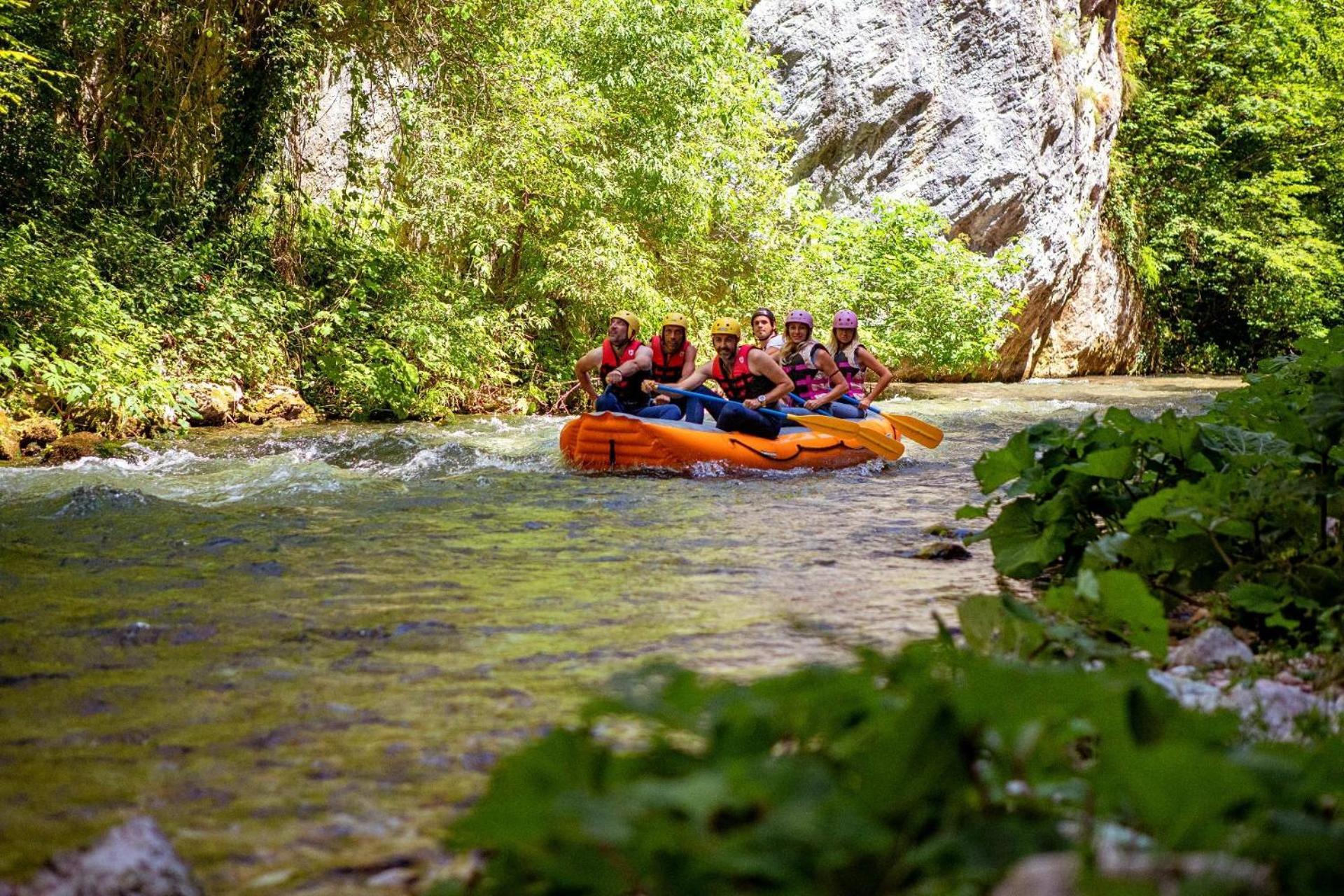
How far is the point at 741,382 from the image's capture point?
1017 cm

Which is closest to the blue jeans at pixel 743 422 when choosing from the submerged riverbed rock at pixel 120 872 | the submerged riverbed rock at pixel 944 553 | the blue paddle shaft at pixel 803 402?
the blue paddle shaft at pixel 803 402

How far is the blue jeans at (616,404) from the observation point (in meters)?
9.60

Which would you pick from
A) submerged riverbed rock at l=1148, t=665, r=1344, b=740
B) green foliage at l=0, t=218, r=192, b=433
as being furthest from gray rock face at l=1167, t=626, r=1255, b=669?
green foliage at l=0, t=218, r=192, b=433

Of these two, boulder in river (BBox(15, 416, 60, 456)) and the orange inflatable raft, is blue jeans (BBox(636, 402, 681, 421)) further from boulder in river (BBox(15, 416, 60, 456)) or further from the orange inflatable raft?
boulder in river (BBox(15, 416, 60, 456))

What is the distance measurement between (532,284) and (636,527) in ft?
28.6

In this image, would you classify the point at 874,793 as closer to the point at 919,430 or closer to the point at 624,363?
the point at 624,363

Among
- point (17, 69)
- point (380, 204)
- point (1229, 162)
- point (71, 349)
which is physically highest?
point (1229, 162)

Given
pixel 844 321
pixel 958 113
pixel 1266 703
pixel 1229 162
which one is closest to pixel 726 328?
pixel 844 321

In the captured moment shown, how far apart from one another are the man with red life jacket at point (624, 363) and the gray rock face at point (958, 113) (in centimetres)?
1243

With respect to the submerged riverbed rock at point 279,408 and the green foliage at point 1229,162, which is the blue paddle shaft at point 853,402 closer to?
the submerged riverbed rock at point 279,408

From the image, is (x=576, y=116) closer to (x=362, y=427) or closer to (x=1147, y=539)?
(x=362, y=427)

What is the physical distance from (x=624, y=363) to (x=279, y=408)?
419 centimetres

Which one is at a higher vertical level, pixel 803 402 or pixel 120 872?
pixel 803 402

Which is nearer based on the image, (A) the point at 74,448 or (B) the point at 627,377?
(A) the point at 74,448
